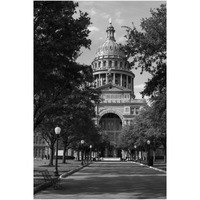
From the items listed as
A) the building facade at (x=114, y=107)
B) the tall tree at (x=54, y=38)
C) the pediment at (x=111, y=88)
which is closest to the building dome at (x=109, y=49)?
the building facade at (x=114, y=107)

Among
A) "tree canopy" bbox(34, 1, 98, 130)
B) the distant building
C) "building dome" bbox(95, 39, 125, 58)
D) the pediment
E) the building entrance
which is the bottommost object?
the distant building

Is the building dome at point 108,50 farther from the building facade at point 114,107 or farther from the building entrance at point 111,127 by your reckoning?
the building entrance at point 111,127

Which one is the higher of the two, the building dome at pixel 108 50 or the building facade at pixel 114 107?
the building dome at pixel 108 50

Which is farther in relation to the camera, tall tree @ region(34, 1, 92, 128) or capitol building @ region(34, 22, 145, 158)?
capitol building @ region(34, 22, 145, 158)

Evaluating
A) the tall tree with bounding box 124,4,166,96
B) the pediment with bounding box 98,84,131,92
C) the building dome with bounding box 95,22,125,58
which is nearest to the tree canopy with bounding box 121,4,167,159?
the tall tree with bounding box 124,4,166,96

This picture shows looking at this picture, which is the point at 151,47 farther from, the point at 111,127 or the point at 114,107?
the point at 111,127

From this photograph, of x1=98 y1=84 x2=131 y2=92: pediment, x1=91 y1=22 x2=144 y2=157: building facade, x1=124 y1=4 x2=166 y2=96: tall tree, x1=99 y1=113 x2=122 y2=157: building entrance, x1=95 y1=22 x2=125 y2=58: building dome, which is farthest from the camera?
x1=95 y1=22 x2=125 y2=58: building dome

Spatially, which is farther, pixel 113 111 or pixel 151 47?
pixel 113 111

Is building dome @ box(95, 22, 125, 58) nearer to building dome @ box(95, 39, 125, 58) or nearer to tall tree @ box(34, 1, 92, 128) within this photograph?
building dome @ box(95, 39, 125, 58)

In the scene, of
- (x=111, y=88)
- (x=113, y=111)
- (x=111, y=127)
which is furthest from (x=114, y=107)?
(x=111, y=127)
